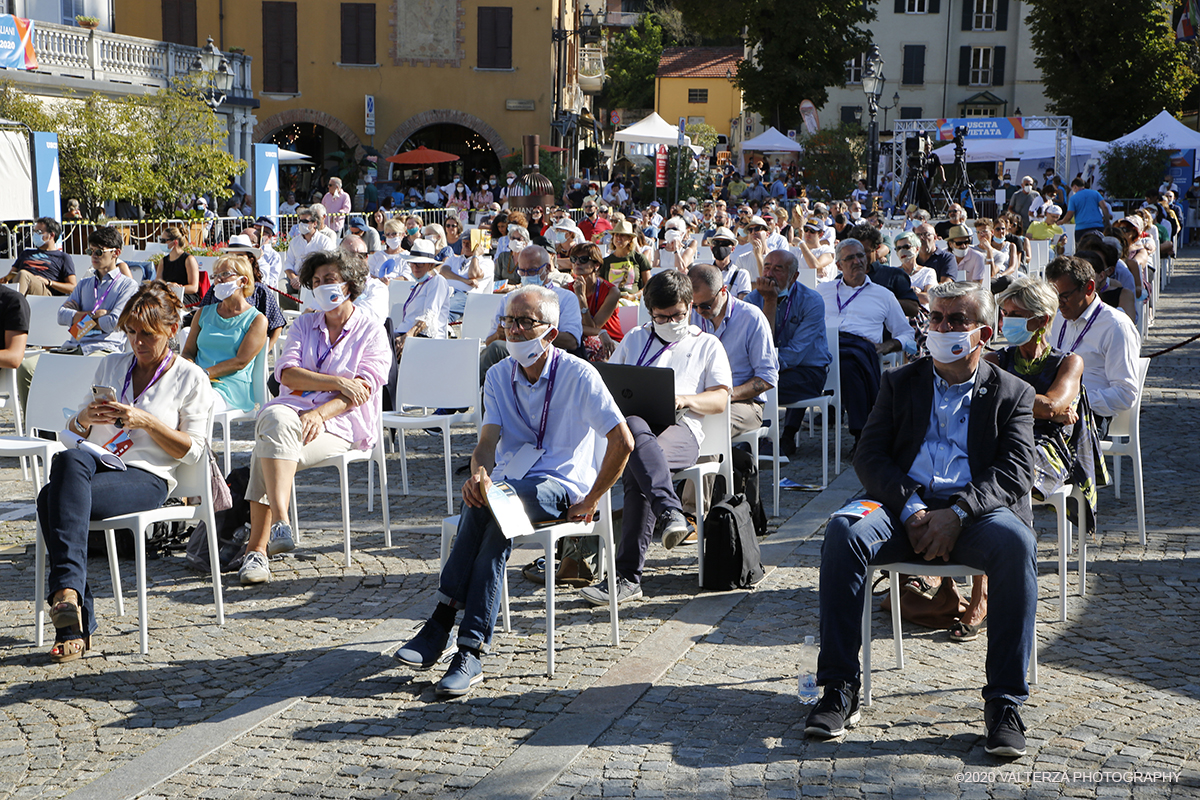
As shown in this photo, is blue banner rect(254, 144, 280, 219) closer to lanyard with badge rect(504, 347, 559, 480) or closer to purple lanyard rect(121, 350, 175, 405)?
purple lanyard rect(121, 350, 175, 405)

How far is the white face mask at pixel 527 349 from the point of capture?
503 cm

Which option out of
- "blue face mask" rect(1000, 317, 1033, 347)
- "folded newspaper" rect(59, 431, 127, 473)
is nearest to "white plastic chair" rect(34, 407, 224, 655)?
"folded newspaper" rect(59, 431, 127, 473)

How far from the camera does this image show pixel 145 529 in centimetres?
542

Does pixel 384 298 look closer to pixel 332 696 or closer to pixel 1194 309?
pixel 332 696

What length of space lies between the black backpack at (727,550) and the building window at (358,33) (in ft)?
131

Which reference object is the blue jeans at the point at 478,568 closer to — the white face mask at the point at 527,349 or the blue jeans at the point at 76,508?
the white face mask at the point at 527,349

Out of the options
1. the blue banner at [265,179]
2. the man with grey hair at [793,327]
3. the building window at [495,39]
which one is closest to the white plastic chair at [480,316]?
the man with grey hair at [793,327]

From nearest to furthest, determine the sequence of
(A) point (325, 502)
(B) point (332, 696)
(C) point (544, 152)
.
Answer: (B) point (332, 696) → (A) point (325, 502) → (C) point (544, 152)

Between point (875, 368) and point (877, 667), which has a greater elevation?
point (875, 368)

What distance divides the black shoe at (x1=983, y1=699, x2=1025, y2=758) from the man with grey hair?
4210 millimetres

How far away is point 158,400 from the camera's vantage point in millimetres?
5484

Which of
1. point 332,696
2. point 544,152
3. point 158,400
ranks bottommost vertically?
point 332,696

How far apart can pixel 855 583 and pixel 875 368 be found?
4789 mm

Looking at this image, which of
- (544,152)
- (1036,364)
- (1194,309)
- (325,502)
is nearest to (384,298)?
(325,502)
